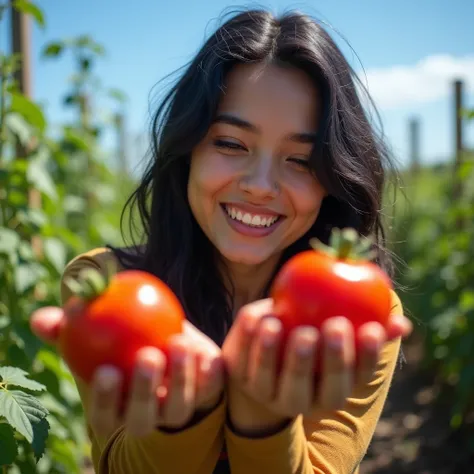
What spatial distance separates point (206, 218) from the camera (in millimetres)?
1590

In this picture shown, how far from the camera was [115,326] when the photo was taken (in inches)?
33.9

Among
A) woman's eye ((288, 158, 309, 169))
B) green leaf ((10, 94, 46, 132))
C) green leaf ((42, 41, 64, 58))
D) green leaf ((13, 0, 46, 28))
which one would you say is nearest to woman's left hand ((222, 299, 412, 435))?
woman's eye ((288, 158, 309, 169))

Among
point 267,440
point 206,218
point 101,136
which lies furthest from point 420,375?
point 267,440

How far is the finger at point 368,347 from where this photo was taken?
0.83 m

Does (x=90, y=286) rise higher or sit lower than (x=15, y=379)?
higher

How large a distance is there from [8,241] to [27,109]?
0.48m

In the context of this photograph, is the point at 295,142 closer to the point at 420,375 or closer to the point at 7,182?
the point at 7,182

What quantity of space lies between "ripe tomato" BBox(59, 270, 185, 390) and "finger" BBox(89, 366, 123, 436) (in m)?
0.02

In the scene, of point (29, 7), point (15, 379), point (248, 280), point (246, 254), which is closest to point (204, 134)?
point (246, 254)

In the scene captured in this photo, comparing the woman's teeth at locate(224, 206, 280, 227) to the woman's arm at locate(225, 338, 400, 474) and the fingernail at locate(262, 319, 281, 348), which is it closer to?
the woman's arm at locate(225, 338, 400, 474)

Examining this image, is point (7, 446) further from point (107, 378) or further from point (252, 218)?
point (252, 218)

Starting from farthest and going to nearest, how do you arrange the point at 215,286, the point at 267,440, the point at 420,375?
the point at 420,375
the point at 215,286
the point at 267,440

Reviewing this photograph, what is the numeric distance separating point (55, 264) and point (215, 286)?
0.91 meters

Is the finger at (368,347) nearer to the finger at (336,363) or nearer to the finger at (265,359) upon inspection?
the finger at (336,363)
